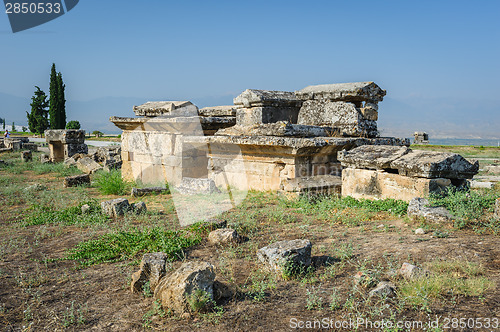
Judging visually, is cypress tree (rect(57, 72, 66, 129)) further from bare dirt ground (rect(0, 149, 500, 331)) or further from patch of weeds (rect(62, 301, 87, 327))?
patch of weeds (rect(62, 301, 87, 327))

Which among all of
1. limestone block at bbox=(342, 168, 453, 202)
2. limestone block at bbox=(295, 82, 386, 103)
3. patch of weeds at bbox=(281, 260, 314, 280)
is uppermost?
limestone block at bbox=(295, 82, 386, 103)

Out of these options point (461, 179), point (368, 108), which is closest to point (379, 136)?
point (368, 108)

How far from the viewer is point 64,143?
14398mm

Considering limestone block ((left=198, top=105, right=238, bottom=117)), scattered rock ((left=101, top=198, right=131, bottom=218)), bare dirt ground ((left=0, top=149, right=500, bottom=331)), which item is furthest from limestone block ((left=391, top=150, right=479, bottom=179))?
limestone block ((left=198, top=105, right=238, bottom=117))

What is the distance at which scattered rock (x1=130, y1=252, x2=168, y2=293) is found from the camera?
3.05 meters

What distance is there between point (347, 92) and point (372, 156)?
204 centimetres

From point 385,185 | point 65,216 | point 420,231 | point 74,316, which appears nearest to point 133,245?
point 74,316

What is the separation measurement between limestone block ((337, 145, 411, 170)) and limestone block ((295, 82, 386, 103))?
1.58 metres

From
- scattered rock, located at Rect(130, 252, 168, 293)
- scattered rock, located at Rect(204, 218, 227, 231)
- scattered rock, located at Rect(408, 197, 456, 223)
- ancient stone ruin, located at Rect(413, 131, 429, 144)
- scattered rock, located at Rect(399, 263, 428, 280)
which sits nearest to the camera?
scattered rock, located at Rect(399, 263, 428, 280)

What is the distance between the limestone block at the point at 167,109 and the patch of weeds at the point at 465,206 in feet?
20.6

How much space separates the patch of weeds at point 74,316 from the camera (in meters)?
2.60

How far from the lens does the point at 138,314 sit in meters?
2.71

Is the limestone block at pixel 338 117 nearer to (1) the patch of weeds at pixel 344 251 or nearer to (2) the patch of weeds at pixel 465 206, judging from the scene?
(2) the patch of weeds at pixel 465 206

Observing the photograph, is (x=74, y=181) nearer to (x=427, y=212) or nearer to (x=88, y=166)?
(x=88, y=166)
